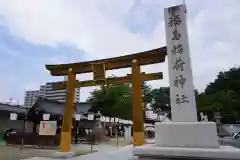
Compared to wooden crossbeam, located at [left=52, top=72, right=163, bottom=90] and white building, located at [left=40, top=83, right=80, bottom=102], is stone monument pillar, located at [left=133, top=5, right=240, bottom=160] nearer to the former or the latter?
wooden crossbeam, located at [left=52, top=72, right=163, bottom=90]

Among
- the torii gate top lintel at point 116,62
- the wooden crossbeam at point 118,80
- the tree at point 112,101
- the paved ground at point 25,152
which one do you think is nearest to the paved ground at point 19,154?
the paved ground at point 25,152

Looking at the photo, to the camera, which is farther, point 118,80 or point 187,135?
point 118,80

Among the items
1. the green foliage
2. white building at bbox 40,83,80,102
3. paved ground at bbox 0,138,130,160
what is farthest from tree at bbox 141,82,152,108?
white building at bbox 40,83,80,102

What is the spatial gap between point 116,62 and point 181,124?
718 cm

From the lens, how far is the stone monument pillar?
526 centimetres

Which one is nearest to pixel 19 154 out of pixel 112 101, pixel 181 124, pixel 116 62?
pixel 116 62

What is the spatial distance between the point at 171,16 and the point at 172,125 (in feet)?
10.0

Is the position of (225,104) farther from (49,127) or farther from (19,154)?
(19,154)

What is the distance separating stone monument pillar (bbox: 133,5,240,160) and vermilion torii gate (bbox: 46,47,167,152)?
4.38 metres

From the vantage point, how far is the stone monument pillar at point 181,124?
526 centimetres

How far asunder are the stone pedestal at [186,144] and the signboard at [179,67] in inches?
18.0

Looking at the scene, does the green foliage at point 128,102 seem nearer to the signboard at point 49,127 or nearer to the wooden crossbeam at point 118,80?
the signboard at point 49,127

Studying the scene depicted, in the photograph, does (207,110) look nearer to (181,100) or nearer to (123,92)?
(123,92)

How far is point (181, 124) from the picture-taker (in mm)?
5734
